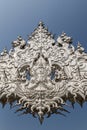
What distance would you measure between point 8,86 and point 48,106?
70cm

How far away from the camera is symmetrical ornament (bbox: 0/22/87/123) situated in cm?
561

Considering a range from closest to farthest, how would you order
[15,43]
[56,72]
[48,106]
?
[48,106]
[56,72]
[15,43]

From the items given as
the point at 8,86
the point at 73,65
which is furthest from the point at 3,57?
the point at 73,65

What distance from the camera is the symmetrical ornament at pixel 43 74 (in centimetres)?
561

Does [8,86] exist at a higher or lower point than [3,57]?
lower

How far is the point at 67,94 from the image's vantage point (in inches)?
222

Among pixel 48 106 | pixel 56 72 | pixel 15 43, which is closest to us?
pixel 48 106

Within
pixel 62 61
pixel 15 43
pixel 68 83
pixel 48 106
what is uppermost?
pixel 15 43

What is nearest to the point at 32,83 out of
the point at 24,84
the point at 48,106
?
the point at 24,84

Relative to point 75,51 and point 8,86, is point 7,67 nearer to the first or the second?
point 8,86

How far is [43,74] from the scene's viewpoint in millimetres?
5902

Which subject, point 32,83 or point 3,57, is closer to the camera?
point 32,83

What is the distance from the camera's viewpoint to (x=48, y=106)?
554cm

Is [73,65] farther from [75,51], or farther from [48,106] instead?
[48,106]
